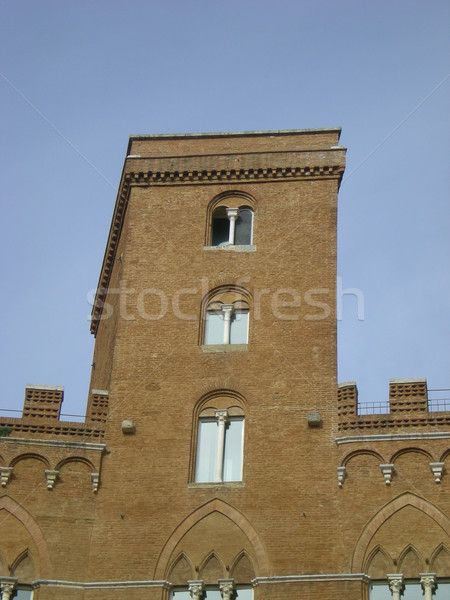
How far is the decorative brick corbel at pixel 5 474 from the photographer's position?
35594 millimetres

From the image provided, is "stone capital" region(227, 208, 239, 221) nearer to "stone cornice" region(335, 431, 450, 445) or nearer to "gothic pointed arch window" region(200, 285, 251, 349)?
"gothic pointed arch window" region(200, 285, 251, 349)

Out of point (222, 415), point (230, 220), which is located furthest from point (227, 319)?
point (230, 220)

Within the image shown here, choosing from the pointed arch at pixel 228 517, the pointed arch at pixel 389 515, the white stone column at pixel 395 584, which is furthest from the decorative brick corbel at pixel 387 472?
the pointed arch at pixel 228 517

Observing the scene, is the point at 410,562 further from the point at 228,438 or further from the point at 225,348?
the point at 225,348

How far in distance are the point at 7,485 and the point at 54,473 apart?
1254 millimetres

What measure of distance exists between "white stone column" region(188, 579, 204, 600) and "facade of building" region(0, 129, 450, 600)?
0.05 meters

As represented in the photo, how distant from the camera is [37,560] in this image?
34.4 m

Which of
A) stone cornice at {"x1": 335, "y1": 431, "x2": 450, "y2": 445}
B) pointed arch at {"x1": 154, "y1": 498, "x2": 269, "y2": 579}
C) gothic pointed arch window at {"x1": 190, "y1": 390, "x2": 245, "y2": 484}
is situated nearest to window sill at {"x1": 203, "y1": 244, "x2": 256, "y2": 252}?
gothic pointed arch window at {"x1": 190, "y1": 390, "x2": 245, "y2": 484}

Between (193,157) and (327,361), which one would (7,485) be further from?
(193,157)

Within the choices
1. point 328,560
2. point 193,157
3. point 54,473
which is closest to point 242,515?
point 328,560

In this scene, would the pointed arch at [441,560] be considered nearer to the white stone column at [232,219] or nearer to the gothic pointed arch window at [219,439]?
the gothic pointed arch window at [219,439]

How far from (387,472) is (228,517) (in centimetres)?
423

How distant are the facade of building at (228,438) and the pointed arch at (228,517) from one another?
0.04 m

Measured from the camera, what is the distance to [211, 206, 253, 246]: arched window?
40.3 m
